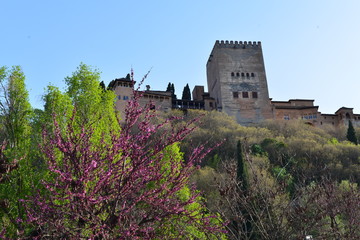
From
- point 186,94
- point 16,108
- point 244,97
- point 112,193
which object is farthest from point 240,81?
point 112,193

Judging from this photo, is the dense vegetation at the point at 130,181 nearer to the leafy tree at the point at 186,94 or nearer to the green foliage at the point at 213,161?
the green foliage at the point at 213,161

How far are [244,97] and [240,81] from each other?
9.86 feet

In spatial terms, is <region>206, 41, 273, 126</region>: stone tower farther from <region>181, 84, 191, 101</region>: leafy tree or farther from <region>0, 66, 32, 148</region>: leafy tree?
<region>0, 66, 32, 148</region>: leafy tree

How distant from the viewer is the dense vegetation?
3.81 meters

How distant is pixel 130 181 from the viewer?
387 cm

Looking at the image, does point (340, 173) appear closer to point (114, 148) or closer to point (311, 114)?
point (311, 114)

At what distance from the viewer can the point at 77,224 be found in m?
3.88

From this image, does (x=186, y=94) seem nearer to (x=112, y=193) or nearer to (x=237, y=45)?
(x=237, y=45)

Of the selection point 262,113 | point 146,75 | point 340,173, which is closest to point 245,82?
point 262,113

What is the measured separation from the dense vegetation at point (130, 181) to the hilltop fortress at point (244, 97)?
18406 millimetres

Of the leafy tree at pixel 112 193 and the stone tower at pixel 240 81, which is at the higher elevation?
the stone tower at pixel 240 81

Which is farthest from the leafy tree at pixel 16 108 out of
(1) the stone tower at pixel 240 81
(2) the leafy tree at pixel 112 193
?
(1) the stone tower at pixel 240 81

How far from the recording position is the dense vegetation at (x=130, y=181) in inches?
150

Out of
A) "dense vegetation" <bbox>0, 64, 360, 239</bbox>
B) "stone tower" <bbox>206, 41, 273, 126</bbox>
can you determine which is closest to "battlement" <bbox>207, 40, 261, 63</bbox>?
"stone tower" <bbox>206, 41, 273, 126</bbox>
